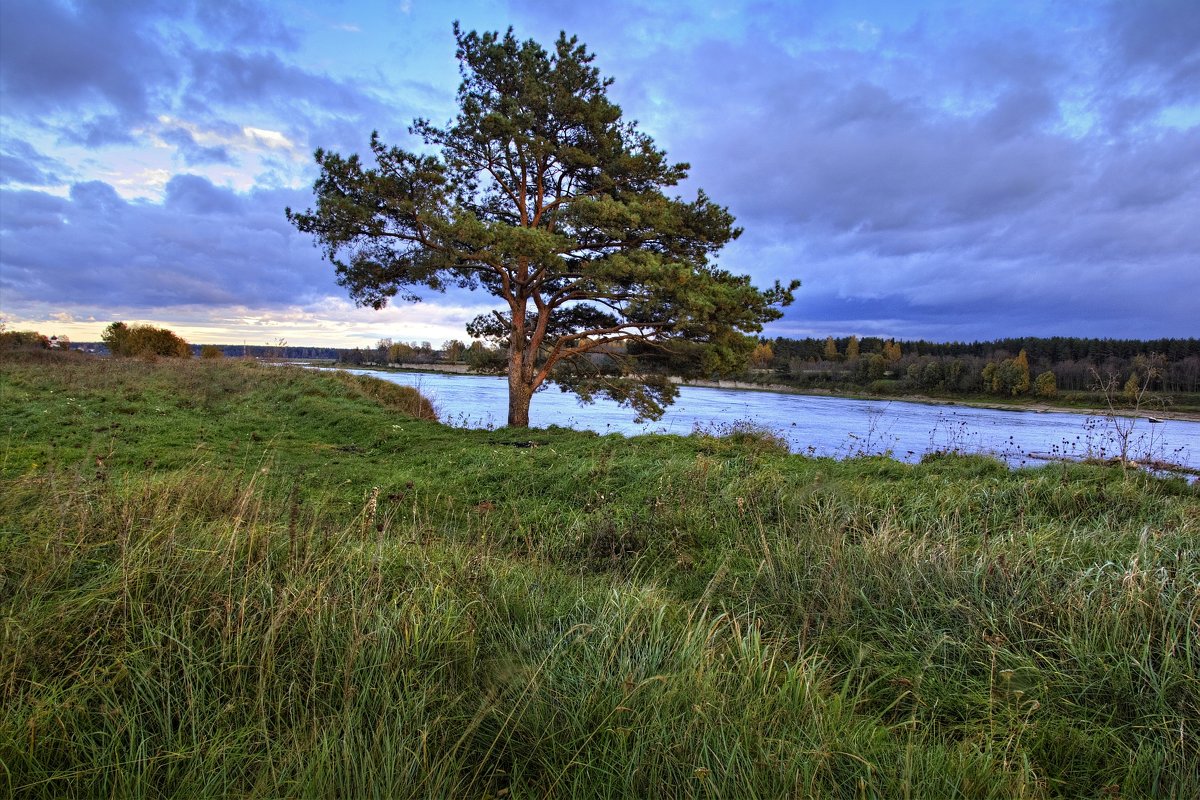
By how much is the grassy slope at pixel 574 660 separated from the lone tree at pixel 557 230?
8.97 meters

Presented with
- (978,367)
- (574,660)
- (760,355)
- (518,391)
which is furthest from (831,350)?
(574,660)

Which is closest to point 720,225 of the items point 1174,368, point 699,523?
point 699,523

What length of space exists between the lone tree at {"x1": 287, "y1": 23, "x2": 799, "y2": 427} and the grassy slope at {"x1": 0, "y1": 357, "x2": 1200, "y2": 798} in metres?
8.97

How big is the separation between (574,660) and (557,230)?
499 inches

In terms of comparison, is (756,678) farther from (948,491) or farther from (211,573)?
(948,491)

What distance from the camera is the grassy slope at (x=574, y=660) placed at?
1.99 m

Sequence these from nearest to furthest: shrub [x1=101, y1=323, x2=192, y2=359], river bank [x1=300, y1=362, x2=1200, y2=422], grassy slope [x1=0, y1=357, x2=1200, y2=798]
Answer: grassy slope [x1=0, y1=357, x2=1200, y2=798] < shrub [x1=101, y1=323, x2=192, y2=359] < river bank [x1=300, y1=362, x2=1200, y2=422]

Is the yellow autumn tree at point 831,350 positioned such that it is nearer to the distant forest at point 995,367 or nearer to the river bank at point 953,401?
the distant forest at point 995,367

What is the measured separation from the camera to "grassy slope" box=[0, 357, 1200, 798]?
6.53 ft

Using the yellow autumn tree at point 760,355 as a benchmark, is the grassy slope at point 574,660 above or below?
below

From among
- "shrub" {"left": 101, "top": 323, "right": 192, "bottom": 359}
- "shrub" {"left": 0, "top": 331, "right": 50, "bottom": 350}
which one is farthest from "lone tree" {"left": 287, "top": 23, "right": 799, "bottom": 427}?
"shrub" {"left": 101, "top": 323, "right": 192, "bottom": 359}

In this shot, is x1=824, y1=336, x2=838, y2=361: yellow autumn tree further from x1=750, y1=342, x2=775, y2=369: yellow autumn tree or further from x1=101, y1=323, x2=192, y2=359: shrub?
x1=101, y1=323, x2=192, y2=359: shrub

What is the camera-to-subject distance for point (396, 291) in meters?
15.4

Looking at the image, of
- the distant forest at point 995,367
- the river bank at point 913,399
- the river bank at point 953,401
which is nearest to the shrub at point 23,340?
the river bank at point 913,399
